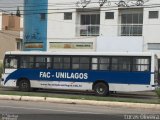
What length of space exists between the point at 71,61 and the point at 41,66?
2194 millimetres

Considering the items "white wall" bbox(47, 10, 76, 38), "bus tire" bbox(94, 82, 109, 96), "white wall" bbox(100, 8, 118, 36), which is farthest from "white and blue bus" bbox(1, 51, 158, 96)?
"white wall" bbox(47, 10, 76, 38)

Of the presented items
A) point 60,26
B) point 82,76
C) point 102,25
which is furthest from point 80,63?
point 60,26

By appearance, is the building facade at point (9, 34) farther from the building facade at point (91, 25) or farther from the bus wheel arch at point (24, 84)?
the bus wheel arch at point (24, 84)

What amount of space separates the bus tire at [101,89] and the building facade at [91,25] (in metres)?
16.9

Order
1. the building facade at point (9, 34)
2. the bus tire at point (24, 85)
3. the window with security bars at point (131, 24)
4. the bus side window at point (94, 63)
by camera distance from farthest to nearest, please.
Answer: the building facade at point (9, 34) → the window with security bars at point (131, 24) → the bus tire at point (24, 85) → the bus side window at point (94, 63)

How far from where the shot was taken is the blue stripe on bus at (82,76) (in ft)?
86.2

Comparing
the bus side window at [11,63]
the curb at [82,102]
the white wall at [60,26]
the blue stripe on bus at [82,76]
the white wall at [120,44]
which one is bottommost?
the curb at [82,102]

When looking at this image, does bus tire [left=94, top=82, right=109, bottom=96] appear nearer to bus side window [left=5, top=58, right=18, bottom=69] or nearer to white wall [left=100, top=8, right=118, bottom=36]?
bus side window [left=5, top=58, right=18, bottom=69]

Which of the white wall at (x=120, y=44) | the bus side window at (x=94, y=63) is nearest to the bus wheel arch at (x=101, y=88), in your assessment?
the bus side window at (x=94, y=63)

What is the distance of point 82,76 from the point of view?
2767 centimetres

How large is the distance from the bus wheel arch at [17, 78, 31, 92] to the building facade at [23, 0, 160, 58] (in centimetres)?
1679

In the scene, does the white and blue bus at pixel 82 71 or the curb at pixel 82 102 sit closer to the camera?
the curb at pixel 82 102

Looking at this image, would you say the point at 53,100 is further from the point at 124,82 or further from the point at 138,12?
the point at 138,12

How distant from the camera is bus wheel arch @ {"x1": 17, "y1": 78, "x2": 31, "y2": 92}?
97.1 feet
